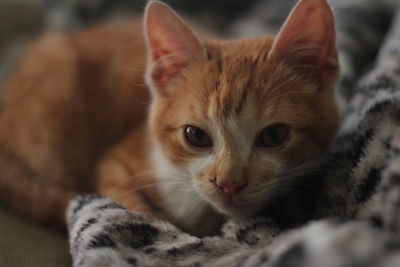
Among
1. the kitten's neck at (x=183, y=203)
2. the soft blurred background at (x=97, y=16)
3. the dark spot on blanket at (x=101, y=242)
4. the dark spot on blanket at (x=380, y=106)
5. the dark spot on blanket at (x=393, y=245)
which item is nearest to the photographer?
the dark spot on blanket at (x=393, y=245)

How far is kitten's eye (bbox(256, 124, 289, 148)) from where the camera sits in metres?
1.04

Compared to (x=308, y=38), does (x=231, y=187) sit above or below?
below

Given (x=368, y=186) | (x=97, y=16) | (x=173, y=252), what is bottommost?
(x=173, y=252)

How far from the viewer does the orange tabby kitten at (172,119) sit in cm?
102

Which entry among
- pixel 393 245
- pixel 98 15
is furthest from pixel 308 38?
pixel 98 15

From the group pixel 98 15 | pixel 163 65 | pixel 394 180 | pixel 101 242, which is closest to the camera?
pixel 394 180

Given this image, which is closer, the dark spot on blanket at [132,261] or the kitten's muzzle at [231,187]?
the dark spot on blanket at [132,261]

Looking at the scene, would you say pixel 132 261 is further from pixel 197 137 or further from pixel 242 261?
pixel 197 137

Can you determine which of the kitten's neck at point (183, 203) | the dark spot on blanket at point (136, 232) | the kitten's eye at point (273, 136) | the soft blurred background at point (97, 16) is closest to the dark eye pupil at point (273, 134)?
the kitten's eye at point (273, 136)

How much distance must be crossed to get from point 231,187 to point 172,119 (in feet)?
0.98

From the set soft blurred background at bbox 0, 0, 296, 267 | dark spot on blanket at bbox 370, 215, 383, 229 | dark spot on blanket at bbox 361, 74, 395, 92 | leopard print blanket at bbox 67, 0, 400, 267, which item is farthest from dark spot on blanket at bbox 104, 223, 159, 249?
soft blurred background at bbox 0, 0, 296, 267

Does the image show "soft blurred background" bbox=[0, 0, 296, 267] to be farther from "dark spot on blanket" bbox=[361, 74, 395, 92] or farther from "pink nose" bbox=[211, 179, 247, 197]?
"pink nose" bbox=[211, 179, 247, 197]

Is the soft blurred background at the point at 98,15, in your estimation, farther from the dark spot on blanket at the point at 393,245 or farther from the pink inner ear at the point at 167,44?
the dark spot on blanket at the point at 393,245

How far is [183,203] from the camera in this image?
4.07ft
